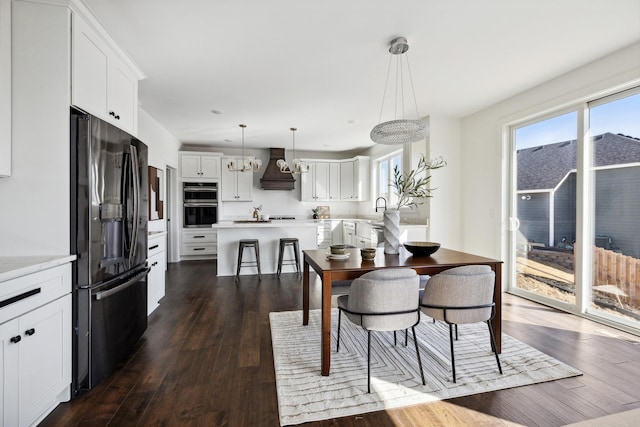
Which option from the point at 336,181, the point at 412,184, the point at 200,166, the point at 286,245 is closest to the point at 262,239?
the point at 286,245

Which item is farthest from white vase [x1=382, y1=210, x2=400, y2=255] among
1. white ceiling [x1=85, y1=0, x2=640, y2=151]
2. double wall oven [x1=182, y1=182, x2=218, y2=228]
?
double wall oven [x1=182, y1=182, x2=218, y2=228]

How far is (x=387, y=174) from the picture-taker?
6621 millimetres

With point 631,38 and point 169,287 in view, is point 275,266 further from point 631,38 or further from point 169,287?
point 631,38

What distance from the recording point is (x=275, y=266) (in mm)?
5223

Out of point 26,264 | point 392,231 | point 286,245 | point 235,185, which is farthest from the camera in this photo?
point 235,185

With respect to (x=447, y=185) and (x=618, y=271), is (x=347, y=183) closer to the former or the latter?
(x=447, y=185)

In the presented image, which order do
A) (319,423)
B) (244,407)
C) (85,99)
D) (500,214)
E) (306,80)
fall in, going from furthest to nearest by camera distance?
(500,214)
(306,80)
(85,99)
(244,407)
(319,423)

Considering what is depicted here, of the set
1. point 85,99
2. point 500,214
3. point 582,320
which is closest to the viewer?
point 85,99

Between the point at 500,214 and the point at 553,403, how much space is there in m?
2.80

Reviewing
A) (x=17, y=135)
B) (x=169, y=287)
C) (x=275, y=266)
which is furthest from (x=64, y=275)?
(x=275, y=266)

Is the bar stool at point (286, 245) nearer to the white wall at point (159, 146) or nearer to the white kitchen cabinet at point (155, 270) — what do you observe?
the white kitchen cabinet at point (155, 270)

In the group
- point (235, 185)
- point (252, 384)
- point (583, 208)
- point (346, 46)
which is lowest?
point (252, 384)

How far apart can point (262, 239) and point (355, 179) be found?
10.4 feet

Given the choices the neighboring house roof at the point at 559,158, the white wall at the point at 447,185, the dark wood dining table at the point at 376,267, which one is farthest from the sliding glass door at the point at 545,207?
the dark wood dining table at the point at 376,267
